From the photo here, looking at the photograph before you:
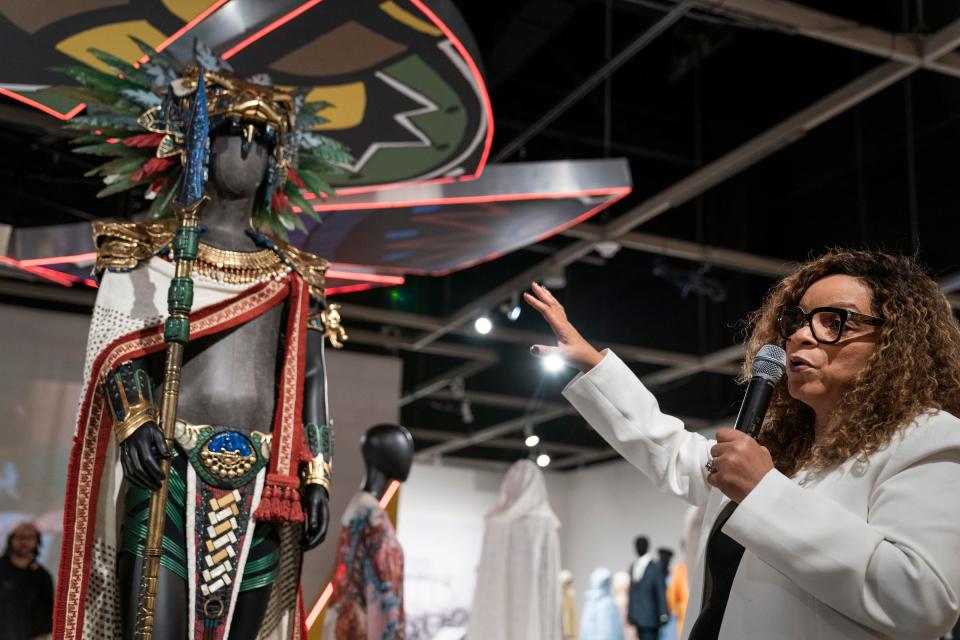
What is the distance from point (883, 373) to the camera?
1.88 m

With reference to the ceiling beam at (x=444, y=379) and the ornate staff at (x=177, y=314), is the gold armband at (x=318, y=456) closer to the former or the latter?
the ornate staff at (x=177, y=314)

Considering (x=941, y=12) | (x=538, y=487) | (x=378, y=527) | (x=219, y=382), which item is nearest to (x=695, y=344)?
(x=538, y=487)

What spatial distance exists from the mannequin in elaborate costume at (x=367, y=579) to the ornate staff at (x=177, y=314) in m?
3.61

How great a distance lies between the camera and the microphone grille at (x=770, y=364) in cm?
185

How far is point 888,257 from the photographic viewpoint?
80.9 inches

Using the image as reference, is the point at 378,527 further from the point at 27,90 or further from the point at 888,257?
the point at 888,257

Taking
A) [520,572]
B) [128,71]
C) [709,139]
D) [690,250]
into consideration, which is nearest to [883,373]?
[128,71]

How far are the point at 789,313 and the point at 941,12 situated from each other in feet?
19.7

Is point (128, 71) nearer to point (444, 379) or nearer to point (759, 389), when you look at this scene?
point (759, 389)

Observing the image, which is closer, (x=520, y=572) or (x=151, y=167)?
(x=151, y=167)

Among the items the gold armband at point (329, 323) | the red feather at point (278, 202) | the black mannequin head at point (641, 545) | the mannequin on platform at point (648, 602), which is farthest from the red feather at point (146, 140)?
the black mannequin head at point (641, 545)

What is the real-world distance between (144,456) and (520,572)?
6228 mm

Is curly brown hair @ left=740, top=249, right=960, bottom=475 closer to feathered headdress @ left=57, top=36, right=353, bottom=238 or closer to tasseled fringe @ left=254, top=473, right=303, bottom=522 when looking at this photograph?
tasseled fringe @ left=254, top=473, right=303, bottom=522

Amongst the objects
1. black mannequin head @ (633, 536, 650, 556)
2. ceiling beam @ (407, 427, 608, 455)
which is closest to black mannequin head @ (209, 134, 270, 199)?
black mannequin head @ (633, 536, 650, 556)
